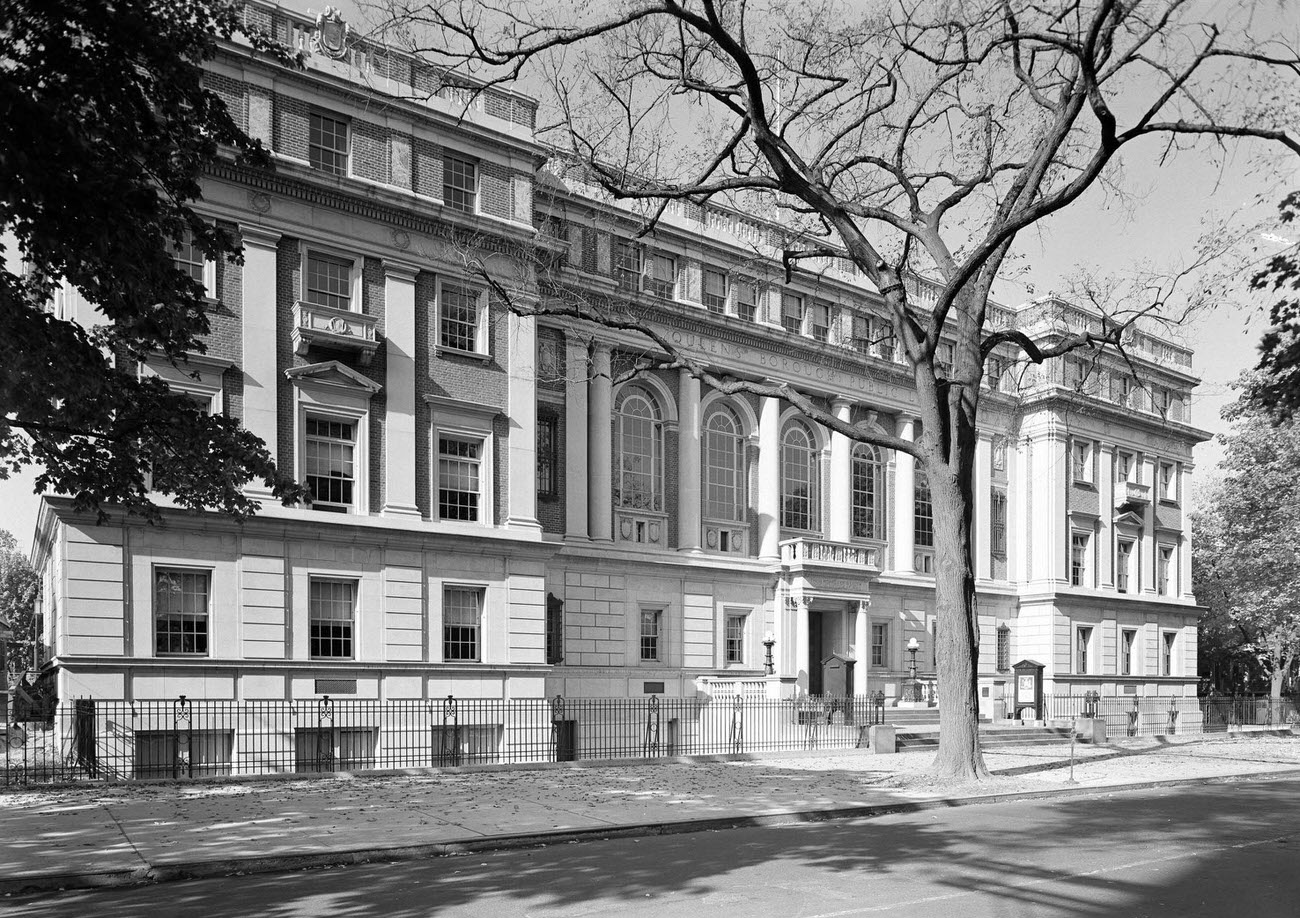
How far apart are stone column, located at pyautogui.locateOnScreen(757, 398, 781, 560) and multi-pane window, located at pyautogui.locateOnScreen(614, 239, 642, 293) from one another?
688 cm

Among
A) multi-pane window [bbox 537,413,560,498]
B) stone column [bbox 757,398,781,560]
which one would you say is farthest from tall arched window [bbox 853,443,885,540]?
multi-pane window [bbox 537,413,560,498]

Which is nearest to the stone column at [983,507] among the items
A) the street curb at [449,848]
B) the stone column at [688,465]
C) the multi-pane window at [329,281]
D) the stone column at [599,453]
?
the stone column at [688,465]

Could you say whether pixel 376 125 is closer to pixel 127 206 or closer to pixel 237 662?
pixel 237 662

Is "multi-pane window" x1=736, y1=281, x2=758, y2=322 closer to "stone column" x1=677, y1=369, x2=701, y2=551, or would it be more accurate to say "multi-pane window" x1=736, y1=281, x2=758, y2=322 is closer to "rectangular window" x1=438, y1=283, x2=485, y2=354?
"stone column" x1=677, y1=369, x2=701, y2=551

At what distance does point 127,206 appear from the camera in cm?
1171

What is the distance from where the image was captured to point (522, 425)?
31.0 metres

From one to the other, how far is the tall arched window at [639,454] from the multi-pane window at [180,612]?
48.5ft

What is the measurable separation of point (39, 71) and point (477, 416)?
19017 mm

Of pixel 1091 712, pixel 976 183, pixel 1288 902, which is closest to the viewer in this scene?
pixel 1288 902

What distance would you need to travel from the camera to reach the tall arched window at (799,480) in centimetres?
4175

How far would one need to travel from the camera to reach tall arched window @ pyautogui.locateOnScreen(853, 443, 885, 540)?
44312mm

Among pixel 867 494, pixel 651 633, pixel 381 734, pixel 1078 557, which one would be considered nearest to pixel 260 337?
pixel 381 734

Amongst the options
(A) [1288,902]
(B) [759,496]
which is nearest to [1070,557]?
(B) [759,496]

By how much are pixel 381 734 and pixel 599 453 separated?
12267 millimetres
